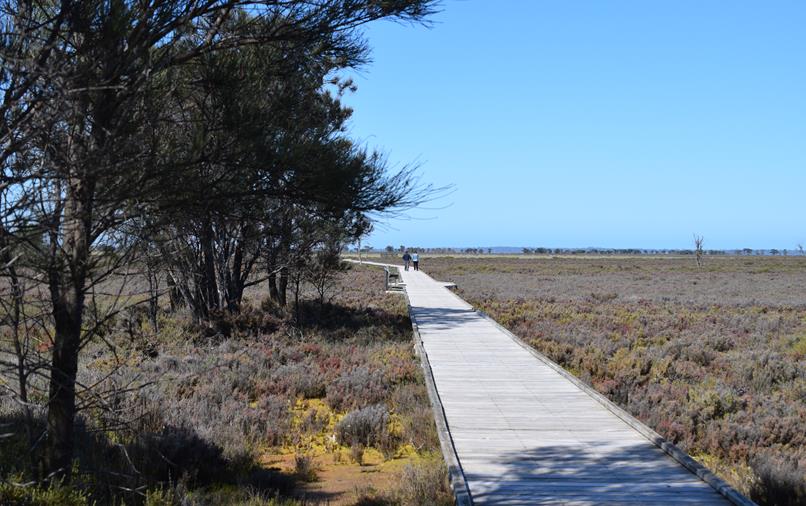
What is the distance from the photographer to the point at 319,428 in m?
8.66

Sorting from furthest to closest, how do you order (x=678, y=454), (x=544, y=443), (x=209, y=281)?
1. (x=209, y=281)
2. (x=544, y=443)
3. (x=678, y=454)

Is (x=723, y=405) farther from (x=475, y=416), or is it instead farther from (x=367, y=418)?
(x=367, y=418)

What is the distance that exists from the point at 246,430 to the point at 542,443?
141 inches

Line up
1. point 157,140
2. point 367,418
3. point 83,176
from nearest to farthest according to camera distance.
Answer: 1. point 83,176
2. point 157,140
3. point 367,418

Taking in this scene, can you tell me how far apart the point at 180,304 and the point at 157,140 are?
16089 mm

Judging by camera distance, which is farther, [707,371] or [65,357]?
[707,371]

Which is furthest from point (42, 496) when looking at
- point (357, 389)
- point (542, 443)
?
point (357, 389)

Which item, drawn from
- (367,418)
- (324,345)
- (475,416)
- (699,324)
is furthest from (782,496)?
(699,324)

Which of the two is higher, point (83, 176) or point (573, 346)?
point (83, 176)

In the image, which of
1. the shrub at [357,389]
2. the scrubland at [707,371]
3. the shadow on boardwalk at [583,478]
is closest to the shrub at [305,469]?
the shadow on boardwalk at [583,478]

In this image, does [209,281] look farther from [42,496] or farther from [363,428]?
[42,496]

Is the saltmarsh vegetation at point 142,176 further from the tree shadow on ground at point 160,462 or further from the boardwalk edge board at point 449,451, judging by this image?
the boardwalk edge board at point 449,451

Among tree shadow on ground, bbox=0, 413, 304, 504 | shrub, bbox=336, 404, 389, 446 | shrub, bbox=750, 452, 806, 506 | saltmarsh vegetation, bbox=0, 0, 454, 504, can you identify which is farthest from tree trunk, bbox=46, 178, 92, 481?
shrub, bbox=750, 452, 806, 506

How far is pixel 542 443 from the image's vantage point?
7023 mm
